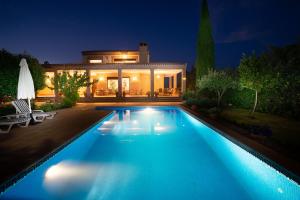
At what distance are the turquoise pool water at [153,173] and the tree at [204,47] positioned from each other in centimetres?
1357

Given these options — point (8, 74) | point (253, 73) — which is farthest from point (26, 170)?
point (253, 73)

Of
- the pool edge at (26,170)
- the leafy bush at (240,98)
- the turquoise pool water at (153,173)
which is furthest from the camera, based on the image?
the leafy bush at (240,98)

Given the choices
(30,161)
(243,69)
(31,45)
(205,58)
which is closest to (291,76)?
(243,69)

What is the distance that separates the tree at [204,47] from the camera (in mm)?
20672

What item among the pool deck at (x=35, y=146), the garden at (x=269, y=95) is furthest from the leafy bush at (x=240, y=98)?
the pool deck at (x=35, y=146)

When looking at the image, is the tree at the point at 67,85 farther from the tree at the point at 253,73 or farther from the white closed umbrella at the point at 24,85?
the tree at the point at 253,73

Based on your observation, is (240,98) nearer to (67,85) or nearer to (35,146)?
(67,85)

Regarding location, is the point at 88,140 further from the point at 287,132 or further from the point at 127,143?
the point at 287,132

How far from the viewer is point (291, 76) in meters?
8.13

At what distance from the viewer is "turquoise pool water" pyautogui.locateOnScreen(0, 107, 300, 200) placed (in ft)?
13.8

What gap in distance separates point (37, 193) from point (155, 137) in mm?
4906

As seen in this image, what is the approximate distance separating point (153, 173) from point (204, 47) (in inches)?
707

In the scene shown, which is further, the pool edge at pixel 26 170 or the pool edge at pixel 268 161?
the pool edge at pixel 268 161

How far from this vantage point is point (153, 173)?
523 cm
